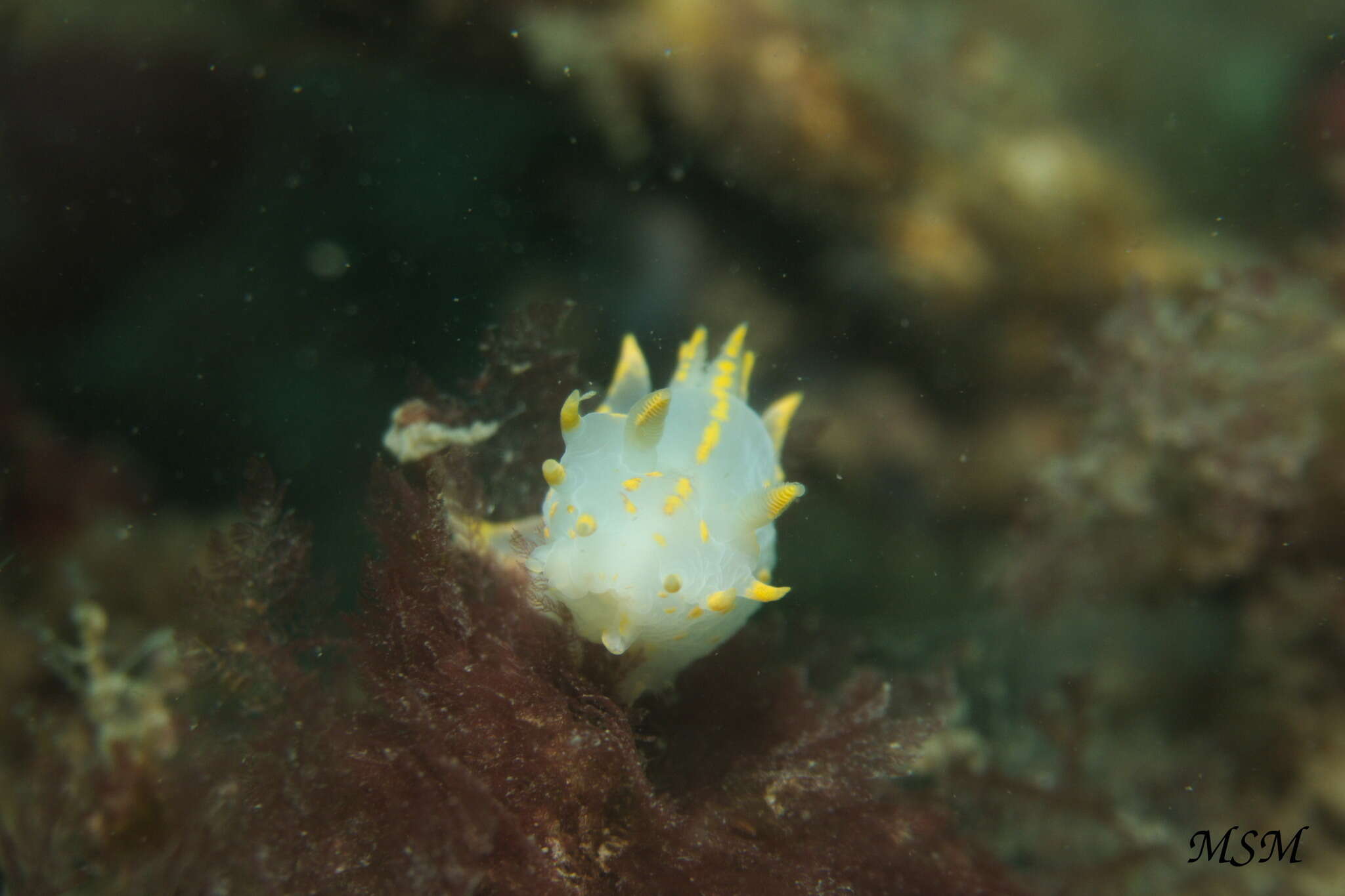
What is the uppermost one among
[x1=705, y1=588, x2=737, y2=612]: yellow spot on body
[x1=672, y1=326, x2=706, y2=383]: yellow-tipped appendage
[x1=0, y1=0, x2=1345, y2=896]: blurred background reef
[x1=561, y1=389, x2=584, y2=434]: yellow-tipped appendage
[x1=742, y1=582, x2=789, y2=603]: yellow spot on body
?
[x1=0, y1=0, x2=1345, y2=896]: blurred background reef

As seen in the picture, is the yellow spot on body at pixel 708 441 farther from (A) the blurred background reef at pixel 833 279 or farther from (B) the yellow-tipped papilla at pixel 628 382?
(A) the blurred background reef at pixel 833 279

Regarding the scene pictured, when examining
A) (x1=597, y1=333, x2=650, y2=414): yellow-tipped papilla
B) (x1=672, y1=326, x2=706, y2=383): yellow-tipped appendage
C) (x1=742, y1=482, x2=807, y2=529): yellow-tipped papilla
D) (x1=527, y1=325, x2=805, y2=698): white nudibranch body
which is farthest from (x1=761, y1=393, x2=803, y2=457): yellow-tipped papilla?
(x1=742, y1=482, x2=807, y2=529): yellow-tipped papilla

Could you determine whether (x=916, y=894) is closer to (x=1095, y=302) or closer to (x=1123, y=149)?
(x=1095, y=302)

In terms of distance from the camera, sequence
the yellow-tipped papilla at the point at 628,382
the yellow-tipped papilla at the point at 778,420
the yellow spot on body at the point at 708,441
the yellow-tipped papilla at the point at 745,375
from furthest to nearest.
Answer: the yellow-tipped papilla at the point at 778,420, the yellow-tipped papilla at the point at 745,375, the yellow-tipped papilla at the point at 628,382, the yellow spot on body at the point at 708,441

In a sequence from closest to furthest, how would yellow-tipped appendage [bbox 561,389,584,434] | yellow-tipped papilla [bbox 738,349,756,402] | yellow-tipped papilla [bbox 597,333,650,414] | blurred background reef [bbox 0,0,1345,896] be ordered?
yellow-tipped appendage [bbox 561,389,584,434], yellow-tipped papilla [bbox 597,333,650,414], yellow-tipped papilla [bbox 738,349,756,402], blurred background reef [bbox 0,0,1345,896]

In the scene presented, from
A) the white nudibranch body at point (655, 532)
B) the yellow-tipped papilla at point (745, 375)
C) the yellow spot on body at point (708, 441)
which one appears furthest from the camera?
the yellow-tipped papilla at point (745, 375)

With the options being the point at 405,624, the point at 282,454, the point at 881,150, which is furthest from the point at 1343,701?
the point at 282,454

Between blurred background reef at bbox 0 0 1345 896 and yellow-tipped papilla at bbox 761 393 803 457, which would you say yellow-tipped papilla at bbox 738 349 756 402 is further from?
blurred background reef at bbox 0 0 1345 896

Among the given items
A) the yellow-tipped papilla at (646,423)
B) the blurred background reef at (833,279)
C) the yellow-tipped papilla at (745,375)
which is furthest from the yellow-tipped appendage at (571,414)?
the blurred background reef at (833,279)

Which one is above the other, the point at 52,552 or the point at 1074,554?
the point at 1074,554
